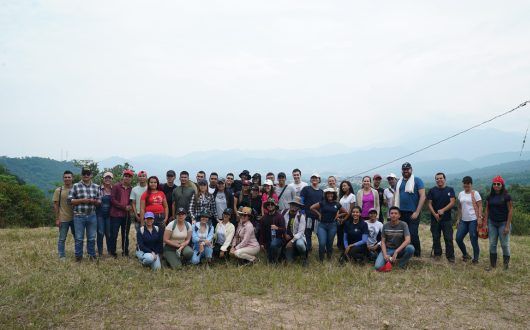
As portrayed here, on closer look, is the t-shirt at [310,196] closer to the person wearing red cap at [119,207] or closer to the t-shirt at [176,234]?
the t-shirt at [176,234]

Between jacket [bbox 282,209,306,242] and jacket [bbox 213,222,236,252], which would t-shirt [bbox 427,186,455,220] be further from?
jacket [bbox 213,222,236,252]

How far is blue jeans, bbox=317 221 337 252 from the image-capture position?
7.86m

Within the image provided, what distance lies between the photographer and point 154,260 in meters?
7.10

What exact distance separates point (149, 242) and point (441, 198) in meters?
6.93

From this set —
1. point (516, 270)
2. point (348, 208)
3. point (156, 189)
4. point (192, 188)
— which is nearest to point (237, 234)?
point (192, 188)

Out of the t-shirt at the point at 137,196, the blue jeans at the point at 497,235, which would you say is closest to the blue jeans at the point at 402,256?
the blue jeans at the point at 497,235

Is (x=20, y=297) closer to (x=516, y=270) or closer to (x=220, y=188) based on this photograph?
(x=220, y=188)

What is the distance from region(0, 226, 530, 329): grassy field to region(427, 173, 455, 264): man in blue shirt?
0.55 meters

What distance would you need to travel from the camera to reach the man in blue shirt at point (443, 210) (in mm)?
7781

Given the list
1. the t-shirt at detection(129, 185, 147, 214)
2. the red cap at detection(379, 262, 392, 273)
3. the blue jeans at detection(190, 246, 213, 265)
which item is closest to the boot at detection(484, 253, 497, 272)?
the red cap at detection(379, 262, 392, 273)

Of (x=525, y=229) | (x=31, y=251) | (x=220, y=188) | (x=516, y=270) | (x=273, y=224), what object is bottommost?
(x=525, y=229)

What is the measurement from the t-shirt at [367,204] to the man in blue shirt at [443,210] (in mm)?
1339

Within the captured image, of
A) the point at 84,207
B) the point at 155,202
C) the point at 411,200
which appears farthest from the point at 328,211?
the point at 84,207

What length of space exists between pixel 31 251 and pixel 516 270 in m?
11.8
